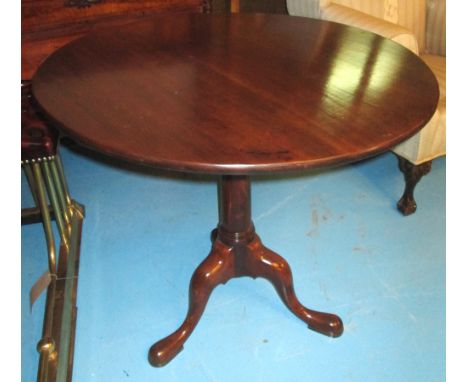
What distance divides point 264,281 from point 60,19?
120 cm

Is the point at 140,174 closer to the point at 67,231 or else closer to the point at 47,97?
the point at 67,231

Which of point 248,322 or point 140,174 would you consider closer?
point 248,322

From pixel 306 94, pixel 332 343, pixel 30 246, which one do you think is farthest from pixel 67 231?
pixel 306 94

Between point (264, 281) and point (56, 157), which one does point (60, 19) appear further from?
point (264, 281)

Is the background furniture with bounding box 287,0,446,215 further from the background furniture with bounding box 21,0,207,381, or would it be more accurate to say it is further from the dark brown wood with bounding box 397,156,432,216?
the background furniture with bounding box 21,0,207,381

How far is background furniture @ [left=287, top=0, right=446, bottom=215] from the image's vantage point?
1.64 metres

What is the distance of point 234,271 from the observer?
1.40 meters

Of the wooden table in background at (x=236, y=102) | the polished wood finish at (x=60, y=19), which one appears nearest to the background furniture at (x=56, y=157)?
the polished wood finish at (x=60, y=19)

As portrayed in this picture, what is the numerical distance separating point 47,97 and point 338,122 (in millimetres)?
599

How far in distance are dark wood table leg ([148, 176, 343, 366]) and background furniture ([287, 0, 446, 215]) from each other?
2.25 feet

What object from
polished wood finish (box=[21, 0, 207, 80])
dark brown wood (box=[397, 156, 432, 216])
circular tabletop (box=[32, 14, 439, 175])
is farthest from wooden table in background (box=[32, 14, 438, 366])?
dark brown wood (box=[397, 156, 432, 216])

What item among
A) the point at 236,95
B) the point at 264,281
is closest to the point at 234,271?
the point at 264,281

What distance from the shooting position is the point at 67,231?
67.6 inches

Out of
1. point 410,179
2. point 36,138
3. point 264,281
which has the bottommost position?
point 264,281
